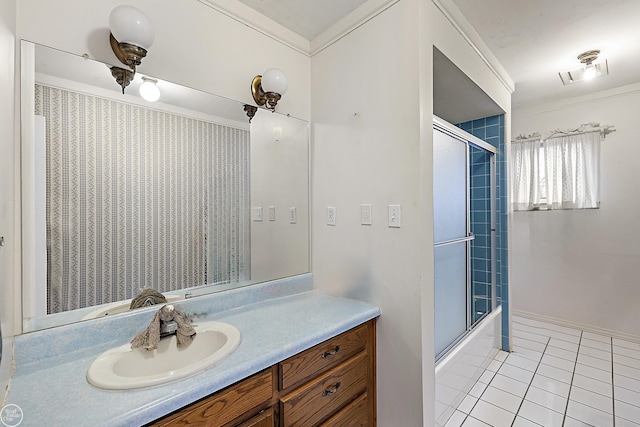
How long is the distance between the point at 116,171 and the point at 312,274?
120 centimetres

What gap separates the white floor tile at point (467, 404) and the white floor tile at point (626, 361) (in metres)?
1.46

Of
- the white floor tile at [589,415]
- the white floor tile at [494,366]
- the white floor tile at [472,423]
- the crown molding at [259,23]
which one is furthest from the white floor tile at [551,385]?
the crown molding at [259,23]

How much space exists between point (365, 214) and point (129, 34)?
1281 mm

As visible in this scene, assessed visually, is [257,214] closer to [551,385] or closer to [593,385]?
[551,385]

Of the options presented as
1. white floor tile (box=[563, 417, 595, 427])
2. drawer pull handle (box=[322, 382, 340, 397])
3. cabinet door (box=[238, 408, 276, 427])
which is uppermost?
cabinet door (box=[238, 408, 276, 427])

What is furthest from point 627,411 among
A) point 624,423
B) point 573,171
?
point 573,171

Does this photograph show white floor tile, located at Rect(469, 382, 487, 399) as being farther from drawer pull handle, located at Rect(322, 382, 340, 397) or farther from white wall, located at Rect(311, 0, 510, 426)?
drawer pull handle, located at Rect(322, 382, 340, 397)

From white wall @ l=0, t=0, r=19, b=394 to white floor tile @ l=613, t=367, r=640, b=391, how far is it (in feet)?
11.0

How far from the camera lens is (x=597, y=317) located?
2.89 metres

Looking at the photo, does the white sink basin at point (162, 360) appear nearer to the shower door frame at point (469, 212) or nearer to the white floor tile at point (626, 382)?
the shower door frame at point (469, 212)

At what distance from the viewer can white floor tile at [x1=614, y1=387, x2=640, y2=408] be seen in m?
1.90

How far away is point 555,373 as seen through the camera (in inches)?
88.1

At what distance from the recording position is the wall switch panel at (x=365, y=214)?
1.58m

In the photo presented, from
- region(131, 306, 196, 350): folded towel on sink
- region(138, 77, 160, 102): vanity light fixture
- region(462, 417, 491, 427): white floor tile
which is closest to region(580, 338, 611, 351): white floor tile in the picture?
region(462, 417, 491, 427): white floor tile
